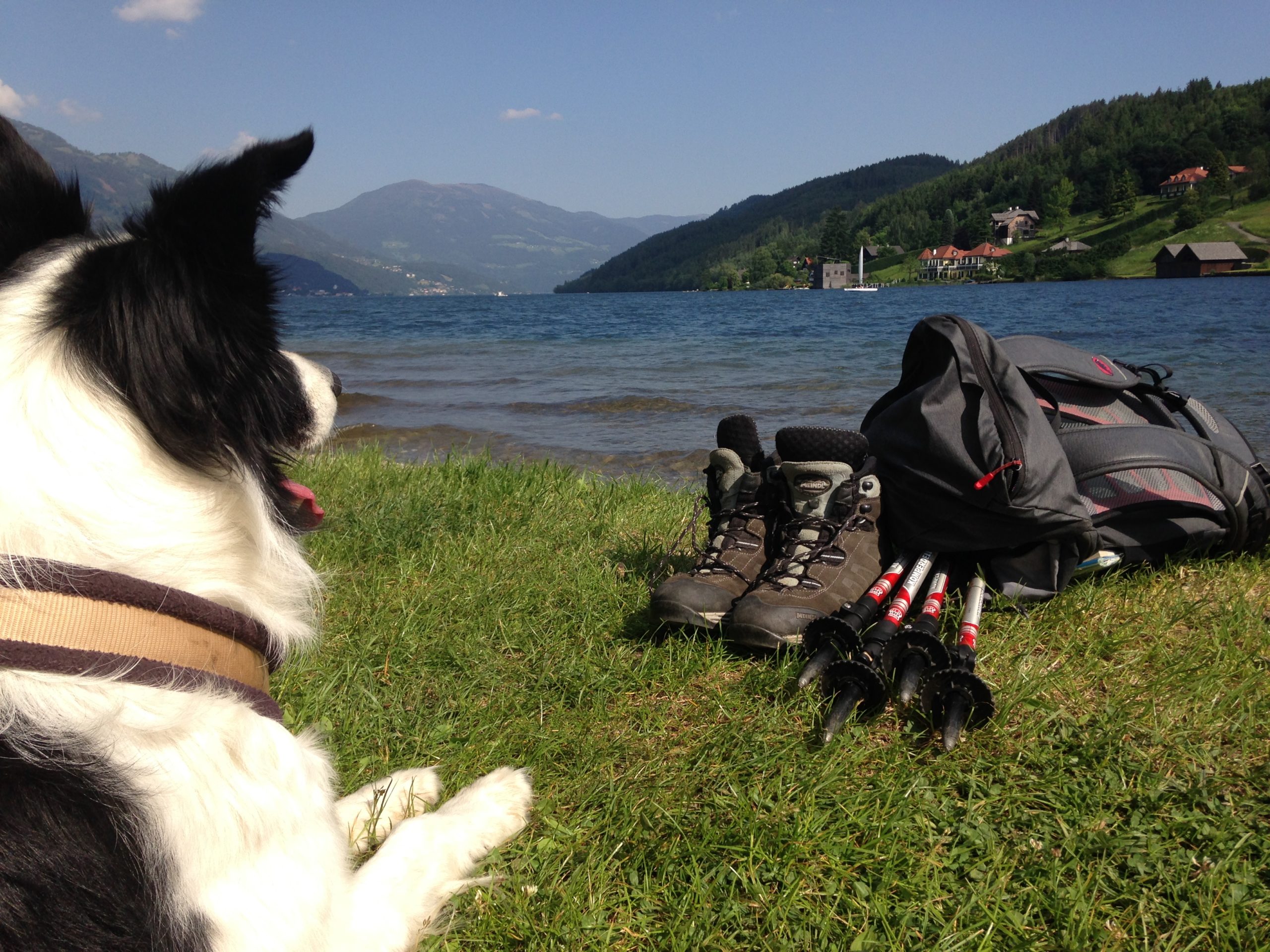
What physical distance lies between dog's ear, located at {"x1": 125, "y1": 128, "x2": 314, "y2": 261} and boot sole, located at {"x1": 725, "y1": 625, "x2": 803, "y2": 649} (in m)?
1.77

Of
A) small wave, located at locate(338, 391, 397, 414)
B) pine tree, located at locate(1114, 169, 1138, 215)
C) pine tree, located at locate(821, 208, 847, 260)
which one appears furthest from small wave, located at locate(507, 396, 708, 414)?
pine tree, located at locate(821, 208, 847, 260)

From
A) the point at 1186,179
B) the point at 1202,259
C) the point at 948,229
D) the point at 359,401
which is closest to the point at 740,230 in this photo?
the point at 948,229

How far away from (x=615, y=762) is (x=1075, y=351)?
2.34 metres

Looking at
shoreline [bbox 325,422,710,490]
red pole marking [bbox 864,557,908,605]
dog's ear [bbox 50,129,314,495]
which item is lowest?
shoreline [bbox 325,422,710,490]

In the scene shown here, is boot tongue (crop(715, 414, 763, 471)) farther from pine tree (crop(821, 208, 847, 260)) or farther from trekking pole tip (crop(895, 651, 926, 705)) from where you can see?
pine tree (crop(821, 208, 847, 260))

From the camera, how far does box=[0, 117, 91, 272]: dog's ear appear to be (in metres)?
1.45

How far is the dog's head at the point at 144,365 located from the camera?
1.20 meters

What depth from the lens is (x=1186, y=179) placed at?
81000 mm

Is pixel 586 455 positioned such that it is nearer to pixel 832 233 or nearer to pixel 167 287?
pixel 167 287

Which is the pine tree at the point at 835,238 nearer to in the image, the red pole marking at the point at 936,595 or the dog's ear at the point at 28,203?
the red pole marking at the point at 936,595

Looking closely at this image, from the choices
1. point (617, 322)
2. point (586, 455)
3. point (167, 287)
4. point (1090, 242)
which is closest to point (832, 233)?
point (1090, 242)

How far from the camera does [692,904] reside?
1.70m

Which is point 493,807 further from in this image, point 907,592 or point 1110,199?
point 1110,199

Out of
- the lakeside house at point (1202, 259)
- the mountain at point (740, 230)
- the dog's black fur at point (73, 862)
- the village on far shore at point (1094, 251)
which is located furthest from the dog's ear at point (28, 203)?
the mountain at point (740, 230)
